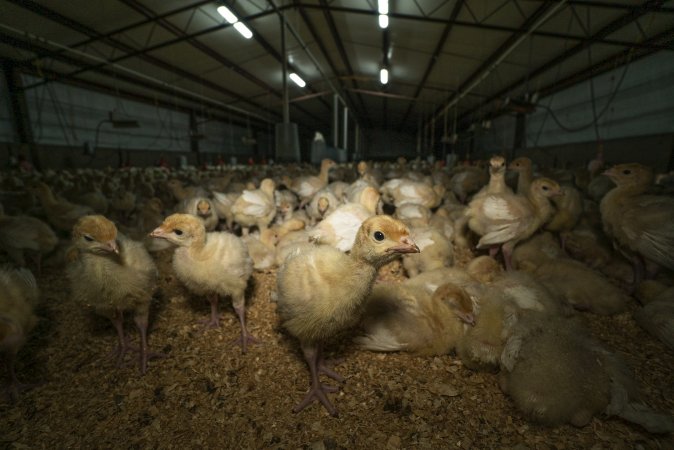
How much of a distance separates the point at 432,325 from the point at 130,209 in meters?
5.90

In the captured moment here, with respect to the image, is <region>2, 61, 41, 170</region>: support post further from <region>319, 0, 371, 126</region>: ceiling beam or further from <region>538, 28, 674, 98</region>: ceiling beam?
<region>538, 28, 674, 98</region>: ceiling beam

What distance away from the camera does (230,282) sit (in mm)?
2344

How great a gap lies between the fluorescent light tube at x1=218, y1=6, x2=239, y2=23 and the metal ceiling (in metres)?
0.23

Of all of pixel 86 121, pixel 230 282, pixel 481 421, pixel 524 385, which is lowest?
pixel 481 421

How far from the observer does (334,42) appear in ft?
38.7

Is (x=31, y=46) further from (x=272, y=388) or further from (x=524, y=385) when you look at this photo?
(x=524, y=385)

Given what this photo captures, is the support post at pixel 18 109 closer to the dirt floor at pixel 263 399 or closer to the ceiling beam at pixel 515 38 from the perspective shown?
the dirt floor at pixel 263 399

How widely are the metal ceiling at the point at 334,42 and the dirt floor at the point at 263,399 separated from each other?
22.5 ft

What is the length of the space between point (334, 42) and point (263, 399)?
42.4 ft

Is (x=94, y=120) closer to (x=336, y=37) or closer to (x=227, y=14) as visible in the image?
(x=227, y=14)

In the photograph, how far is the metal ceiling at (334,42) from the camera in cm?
729

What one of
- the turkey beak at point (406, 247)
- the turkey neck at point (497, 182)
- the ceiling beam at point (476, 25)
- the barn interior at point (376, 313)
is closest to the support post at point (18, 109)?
the barn interior at point (376, 313)

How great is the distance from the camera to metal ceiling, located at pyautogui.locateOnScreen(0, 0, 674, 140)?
23.9 ft

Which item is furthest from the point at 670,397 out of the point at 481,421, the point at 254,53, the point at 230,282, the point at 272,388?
the point at 254,53
